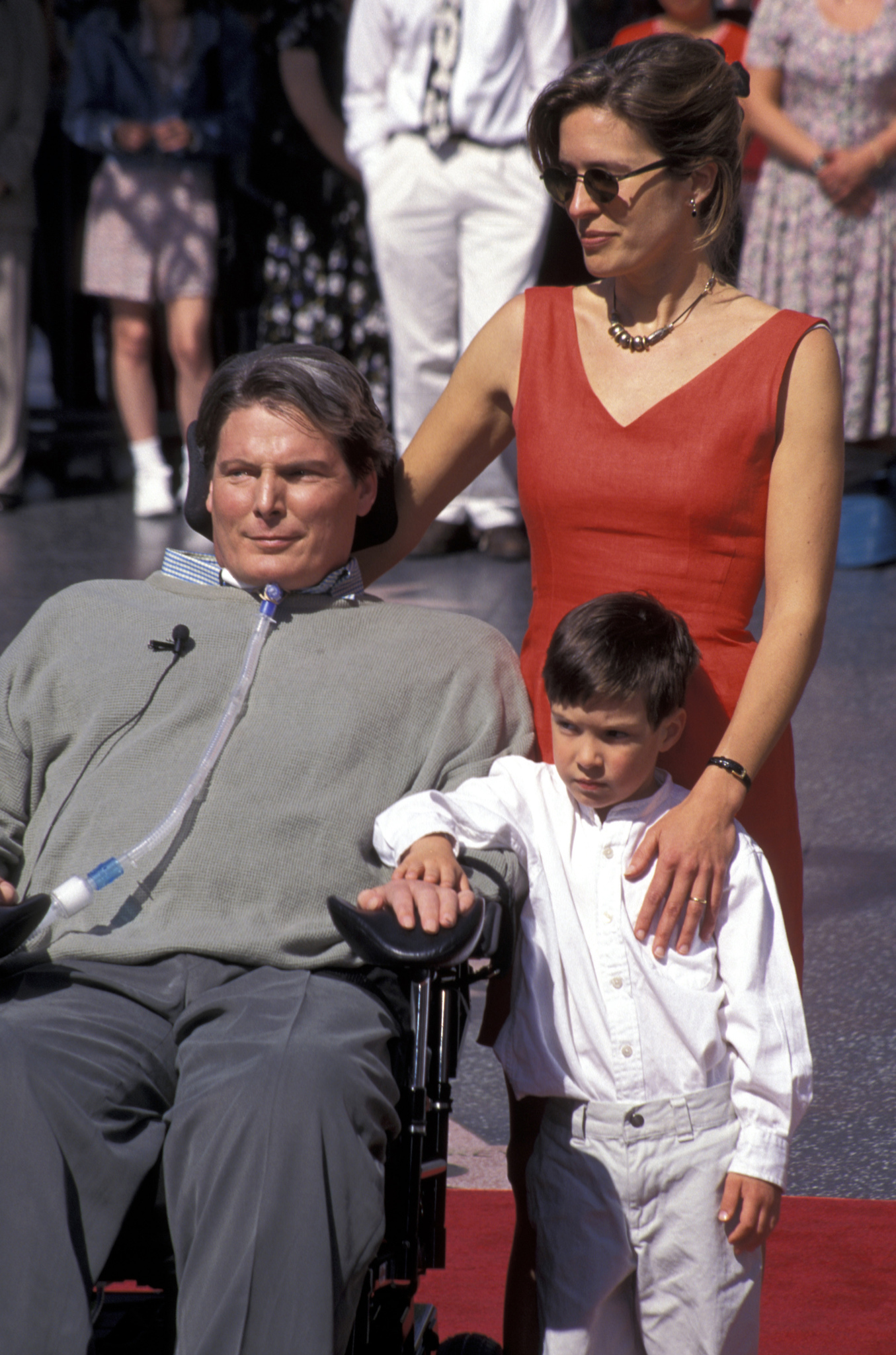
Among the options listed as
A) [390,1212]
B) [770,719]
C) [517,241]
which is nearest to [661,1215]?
[390,1212]

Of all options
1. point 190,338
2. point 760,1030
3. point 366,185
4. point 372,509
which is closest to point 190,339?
point 190,338

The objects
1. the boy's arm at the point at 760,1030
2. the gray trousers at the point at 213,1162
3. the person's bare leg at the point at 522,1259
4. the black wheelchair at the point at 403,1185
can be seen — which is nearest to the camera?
the gray trousers at the point at 213,1162

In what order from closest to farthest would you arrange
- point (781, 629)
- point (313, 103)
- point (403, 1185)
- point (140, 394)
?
point (403, 1185), point (781, 629), point (140, 394), point (313, 103)

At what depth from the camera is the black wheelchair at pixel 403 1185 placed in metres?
2.20

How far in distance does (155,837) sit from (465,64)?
500cm

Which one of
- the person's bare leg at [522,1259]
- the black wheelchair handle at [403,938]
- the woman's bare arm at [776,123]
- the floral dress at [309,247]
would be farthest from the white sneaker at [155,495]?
the black wheelchair handle at [403,938]

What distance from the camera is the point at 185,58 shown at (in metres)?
7.77

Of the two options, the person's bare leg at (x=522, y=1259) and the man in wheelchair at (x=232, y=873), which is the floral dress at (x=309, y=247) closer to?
the man in wheelchair at (x=232, y=873)

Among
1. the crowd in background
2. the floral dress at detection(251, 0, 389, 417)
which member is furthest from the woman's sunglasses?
the floral dress at detection(251, 0, 389, 417)

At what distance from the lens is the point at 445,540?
7.24 meters

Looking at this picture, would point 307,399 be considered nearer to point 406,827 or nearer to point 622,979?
point 406,827

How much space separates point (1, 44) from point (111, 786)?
5984mm

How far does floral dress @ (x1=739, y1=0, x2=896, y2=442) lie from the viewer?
6.79 metres

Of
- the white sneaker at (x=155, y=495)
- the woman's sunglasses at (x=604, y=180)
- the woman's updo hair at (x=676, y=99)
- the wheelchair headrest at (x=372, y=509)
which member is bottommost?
the white sneaker at (x=155, y=495)
